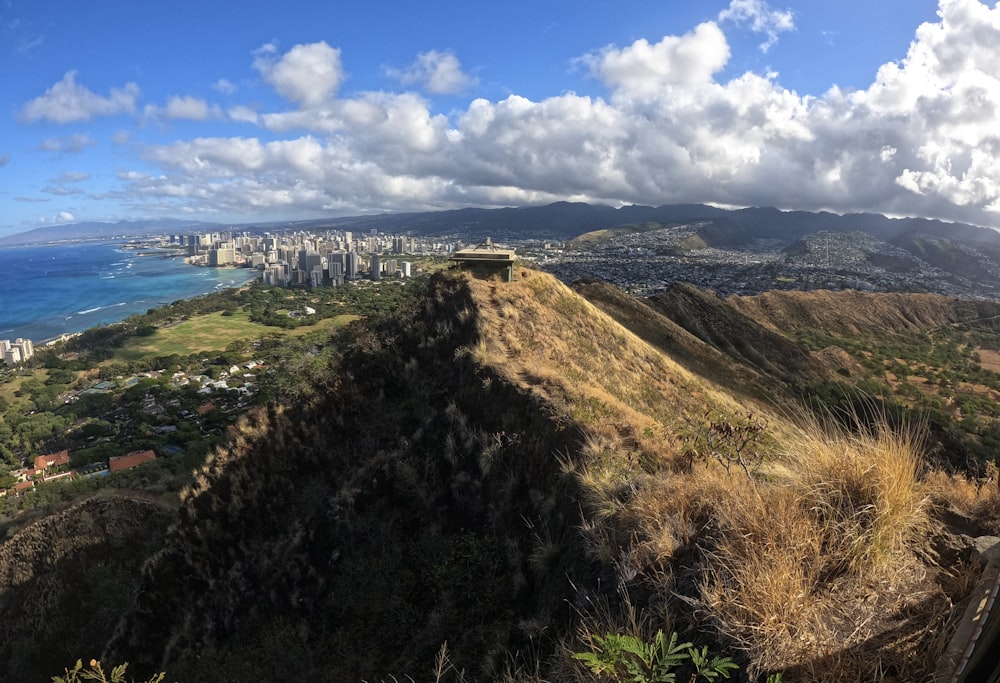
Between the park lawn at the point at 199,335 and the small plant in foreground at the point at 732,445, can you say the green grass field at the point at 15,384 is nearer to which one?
the park lawn at the point at 199,335

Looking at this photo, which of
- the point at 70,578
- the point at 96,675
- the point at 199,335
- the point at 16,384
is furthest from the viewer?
the point at 199,335

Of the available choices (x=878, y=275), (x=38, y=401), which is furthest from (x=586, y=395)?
(x=878, y=275)

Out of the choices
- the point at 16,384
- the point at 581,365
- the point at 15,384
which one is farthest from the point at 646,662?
the point at 15,384

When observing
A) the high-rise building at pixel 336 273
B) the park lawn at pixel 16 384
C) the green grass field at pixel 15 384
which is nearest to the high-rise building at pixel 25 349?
the park lawn at pixel 16 384

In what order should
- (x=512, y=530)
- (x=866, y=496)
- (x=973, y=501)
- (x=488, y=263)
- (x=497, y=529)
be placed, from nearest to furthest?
(x=866, y=496) < (x=973, y=501) < (x=512, y=530) < (x=497, y=529) < (x=488, y=263)

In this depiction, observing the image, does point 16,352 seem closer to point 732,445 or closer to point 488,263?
point 488,263

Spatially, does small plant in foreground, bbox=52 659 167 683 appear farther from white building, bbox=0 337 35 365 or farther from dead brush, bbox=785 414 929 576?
white building, bbox=0 337 35 365

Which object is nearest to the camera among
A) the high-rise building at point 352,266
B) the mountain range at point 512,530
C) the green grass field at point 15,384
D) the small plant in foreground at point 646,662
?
the small plant in foreground at point 646,662
